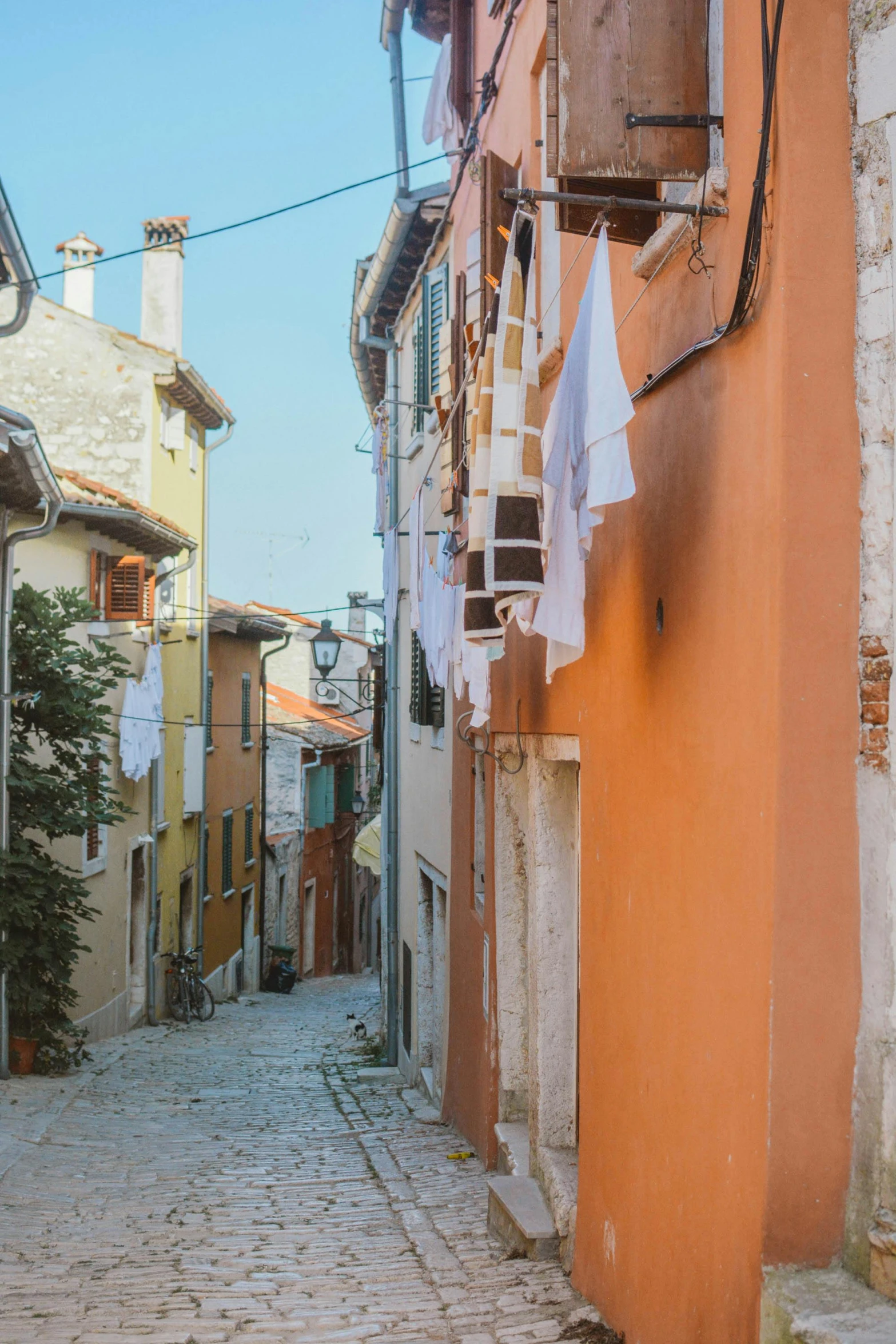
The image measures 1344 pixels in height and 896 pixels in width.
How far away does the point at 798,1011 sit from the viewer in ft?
11.3

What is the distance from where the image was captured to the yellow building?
2225 cm

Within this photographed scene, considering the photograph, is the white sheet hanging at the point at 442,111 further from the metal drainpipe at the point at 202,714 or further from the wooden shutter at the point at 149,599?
the metal drainpipe at the point at 202,714

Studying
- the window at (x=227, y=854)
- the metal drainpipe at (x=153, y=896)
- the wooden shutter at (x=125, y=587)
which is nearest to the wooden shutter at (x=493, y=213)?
the wooden shutter at (x=125, y=587)

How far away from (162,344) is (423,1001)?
53.7 feet

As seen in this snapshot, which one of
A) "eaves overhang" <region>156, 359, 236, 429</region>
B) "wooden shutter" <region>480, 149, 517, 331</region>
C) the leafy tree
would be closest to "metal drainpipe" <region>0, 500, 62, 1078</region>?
the leafy tree

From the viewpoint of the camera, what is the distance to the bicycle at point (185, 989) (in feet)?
69.1

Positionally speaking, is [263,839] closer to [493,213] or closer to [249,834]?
[249,834]

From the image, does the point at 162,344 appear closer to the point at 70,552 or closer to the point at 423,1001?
the point at 70,552

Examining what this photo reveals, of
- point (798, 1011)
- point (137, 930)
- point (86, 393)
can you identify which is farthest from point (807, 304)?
point (86, 393)

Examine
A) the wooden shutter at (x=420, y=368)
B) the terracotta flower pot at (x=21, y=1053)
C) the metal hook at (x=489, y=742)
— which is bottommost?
the terracotta flower pot at (x=21, y=1053)

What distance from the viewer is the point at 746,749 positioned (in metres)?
3.63

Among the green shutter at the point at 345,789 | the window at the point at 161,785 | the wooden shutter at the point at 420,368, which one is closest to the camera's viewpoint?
the wooden shutter at the point at 420,368

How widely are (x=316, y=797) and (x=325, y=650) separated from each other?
1690cm

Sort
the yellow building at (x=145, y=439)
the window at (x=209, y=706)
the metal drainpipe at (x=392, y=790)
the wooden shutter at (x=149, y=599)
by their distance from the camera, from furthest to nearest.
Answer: the window at (x=209, y=706) → the yellow building at (x=145, y=439) → the wooden shutter at (x=149, y=599) → the metal drainpipe at (x=392, y=790)
